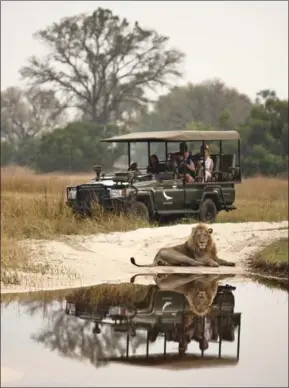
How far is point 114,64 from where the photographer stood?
3797cm

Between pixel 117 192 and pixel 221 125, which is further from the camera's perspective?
pixel 221 125

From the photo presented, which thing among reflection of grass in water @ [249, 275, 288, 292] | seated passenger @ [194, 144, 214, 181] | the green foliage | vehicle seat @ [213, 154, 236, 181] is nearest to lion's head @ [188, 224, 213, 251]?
reflection of grass in water @ [249, 275, 288, 292]

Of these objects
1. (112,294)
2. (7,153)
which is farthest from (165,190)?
(7,153)

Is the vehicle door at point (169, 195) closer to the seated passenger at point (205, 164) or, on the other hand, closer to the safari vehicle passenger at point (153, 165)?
the safari vehicle passenger at point (153, 165)

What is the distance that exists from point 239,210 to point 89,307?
30.8 ft

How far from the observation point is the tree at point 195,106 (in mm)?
40781

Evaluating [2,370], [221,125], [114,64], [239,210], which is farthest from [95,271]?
[114,64]

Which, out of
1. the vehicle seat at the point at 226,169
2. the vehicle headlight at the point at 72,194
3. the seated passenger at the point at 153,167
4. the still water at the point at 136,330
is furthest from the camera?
the vehicle seat at the point at 226,169

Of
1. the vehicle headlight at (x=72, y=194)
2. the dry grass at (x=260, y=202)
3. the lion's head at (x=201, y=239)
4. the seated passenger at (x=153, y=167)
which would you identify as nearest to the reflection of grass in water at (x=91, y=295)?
the lion's head at (x=201, y=239)

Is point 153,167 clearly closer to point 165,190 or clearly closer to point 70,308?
point 165,190

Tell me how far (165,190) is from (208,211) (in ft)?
3.69

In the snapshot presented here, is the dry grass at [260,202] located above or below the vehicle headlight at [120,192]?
below

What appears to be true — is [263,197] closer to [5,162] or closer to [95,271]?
[95,271]

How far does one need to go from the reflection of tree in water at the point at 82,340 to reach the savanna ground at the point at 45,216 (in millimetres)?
2108
